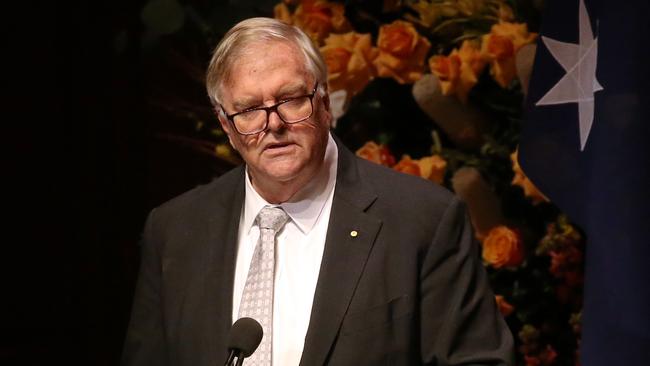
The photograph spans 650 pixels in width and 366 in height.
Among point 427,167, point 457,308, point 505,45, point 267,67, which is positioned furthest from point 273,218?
point 505,45

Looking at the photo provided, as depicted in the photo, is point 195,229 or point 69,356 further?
point 69,356

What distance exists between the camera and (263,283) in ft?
7.95

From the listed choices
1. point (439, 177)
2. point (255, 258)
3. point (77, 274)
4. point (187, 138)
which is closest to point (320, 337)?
point (255, 258)

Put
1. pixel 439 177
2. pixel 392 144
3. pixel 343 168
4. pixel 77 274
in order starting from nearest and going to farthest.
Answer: pixel 343 168
pixel 439 177
pixel 392 144
pixel 77 274

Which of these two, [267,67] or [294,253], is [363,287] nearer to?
[294,253]

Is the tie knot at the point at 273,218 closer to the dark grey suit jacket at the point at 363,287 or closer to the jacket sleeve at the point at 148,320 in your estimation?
the dark grey suit jacket at the point at 363,287

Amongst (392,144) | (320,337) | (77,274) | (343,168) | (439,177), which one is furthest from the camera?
(77,274)

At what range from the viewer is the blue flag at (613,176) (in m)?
2.40

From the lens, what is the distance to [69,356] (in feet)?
13.7

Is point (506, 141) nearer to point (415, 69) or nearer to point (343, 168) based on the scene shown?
point (415, 69)

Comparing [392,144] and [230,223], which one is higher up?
[230,223]

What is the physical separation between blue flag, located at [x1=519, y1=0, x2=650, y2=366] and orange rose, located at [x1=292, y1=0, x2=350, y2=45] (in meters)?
0.84

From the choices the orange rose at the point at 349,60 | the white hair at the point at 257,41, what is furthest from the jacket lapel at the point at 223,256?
the orange rose at the point at 349,60

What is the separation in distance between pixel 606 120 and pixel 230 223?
81 cm
